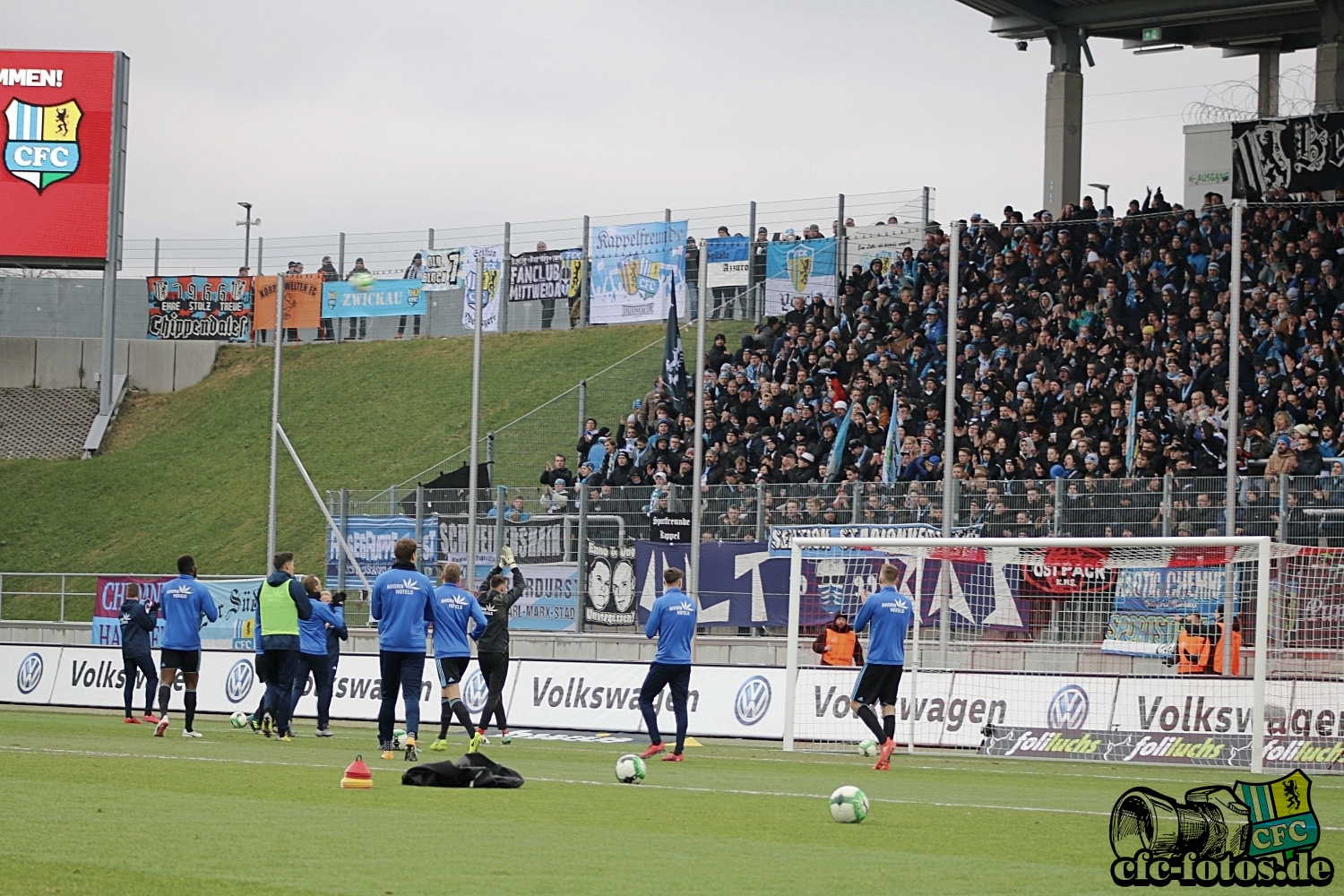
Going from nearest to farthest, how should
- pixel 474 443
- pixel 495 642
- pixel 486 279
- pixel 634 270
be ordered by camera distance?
pixel 495 642 → pixel 474 443 → pixel 634 270 → pixel 486 279

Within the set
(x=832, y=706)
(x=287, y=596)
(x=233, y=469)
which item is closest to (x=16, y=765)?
(x=287, y=596)

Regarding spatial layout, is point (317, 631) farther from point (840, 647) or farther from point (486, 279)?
point (486, 279)

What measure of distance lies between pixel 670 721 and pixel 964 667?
4.10 meters

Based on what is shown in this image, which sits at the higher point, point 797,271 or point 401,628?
point 797,271

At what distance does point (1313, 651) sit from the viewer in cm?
1880

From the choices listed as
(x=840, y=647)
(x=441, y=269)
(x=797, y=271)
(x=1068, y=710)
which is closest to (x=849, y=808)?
(x=1068, y=710)

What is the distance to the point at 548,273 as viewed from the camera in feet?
154

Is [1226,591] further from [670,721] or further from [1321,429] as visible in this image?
[670,721]

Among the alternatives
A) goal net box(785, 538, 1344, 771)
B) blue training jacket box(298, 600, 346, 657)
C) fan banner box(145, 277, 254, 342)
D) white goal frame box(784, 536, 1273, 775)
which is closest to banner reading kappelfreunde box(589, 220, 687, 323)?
fan banner box(145, 277, 254, 342)

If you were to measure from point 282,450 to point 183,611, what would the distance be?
26550 millimetres

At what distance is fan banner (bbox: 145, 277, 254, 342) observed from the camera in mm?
51500

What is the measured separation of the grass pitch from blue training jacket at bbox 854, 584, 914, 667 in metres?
1.36

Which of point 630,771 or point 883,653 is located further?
point 883,653

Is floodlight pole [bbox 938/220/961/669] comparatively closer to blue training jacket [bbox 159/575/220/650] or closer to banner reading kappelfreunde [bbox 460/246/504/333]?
blue training jacket [bbox 159/575/220/650]
